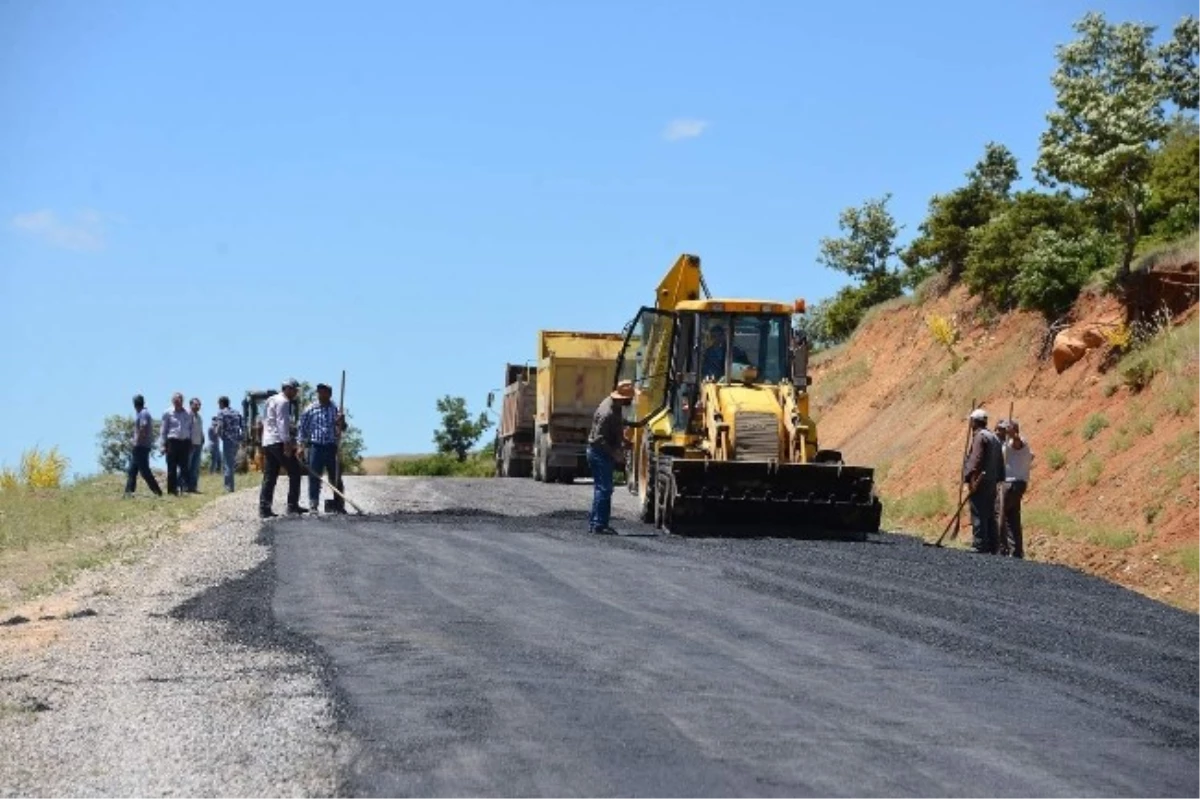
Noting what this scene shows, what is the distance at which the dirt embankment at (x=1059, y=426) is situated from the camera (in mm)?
21500

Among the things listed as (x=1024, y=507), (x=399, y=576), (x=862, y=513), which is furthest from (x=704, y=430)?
(x=399, y=576)

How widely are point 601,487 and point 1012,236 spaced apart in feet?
59.8

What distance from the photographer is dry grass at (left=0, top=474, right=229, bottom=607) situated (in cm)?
1783

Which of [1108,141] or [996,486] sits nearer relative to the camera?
[996,486]

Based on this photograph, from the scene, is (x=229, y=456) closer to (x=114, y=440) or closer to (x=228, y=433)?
(x=228, y=433)

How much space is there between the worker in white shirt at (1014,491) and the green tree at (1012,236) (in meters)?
14.6

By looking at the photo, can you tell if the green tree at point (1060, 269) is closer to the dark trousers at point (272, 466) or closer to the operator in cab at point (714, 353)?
the operator in cab at point (714, 353)

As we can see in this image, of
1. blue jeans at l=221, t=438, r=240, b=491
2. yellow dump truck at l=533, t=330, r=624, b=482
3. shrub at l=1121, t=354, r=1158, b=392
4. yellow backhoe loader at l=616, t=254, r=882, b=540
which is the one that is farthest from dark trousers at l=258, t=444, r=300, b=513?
yellow dump truck at l=533, t=330, r=624, b=482

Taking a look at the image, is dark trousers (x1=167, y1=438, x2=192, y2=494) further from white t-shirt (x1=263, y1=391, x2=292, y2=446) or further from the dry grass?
white t-shirt (x1=263, y1=391, x2=292, y2=446)

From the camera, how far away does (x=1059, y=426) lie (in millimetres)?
28234

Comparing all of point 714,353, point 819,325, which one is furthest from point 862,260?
point 714,353

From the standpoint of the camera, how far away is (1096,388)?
2838 cm

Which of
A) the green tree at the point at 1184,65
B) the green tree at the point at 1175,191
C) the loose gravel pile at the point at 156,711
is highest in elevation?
the green tree at the point at 1184,65

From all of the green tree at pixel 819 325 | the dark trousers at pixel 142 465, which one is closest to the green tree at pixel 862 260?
the green tree at pixel 819 325
